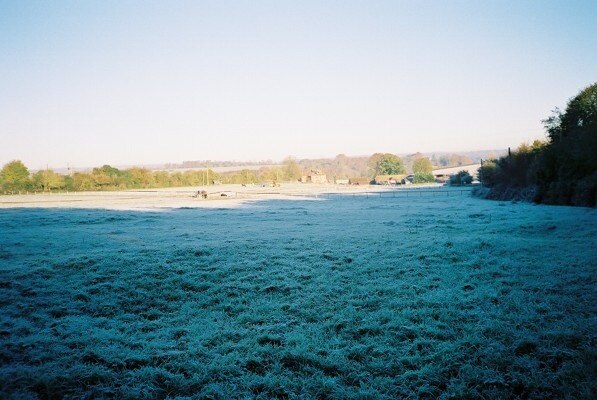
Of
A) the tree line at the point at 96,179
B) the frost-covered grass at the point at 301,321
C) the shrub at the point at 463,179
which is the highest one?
the tree line at the point at 96,179

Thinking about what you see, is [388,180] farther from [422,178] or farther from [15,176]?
[15,176]

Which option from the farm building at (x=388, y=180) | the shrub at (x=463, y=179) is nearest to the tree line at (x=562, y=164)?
the shrub at (x=463, y=179)

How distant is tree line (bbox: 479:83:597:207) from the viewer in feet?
88.6

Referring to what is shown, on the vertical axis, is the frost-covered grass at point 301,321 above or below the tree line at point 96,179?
below

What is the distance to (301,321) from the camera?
21.4 ft

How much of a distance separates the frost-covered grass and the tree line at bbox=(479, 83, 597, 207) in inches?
735

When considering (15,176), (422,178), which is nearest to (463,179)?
(422,178)

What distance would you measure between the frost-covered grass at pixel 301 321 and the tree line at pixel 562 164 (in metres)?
18.7

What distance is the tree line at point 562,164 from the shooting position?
27.0m

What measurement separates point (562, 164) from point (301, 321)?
33.0 meters

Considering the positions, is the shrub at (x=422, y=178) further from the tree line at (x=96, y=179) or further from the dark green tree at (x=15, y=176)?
the dark green tree at (x=15, y=176)

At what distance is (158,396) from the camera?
14.2ft

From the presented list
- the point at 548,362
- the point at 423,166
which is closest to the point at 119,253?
the point at 548,362

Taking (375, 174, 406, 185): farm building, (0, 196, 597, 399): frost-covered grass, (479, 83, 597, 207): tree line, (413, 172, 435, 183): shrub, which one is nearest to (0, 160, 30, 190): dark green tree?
(0, 196, 597, 399): frost-covered grass
